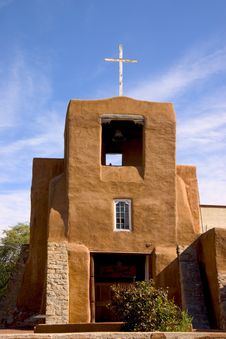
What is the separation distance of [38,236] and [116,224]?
167 inches

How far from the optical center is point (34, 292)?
23844 millimetres

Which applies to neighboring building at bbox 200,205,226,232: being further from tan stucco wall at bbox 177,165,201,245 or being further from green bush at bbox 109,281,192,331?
green bush at bbox 109,281,192,331

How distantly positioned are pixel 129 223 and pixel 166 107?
17.9ft

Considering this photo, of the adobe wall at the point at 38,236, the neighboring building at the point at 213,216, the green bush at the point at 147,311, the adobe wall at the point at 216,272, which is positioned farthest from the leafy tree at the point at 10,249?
the green bush at the point at 147,311

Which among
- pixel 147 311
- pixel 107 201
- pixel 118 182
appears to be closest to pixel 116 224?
pixel 107 201

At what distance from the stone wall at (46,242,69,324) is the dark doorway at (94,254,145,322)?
13.3 feet

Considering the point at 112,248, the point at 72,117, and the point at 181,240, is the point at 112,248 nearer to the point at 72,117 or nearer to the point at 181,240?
the point at 181,240

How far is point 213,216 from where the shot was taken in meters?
31.7

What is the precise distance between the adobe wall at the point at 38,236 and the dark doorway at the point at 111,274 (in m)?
2.68

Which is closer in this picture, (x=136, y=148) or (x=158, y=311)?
(x=158, y=311)

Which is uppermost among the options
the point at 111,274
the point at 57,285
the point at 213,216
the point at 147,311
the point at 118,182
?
the point at 213,216

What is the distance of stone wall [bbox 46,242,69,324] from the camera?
64.1ft

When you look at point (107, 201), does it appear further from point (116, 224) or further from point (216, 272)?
point (216, 272)

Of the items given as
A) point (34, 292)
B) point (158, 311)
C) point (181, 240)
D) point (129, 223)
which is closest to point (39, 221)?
point (34, 292)
